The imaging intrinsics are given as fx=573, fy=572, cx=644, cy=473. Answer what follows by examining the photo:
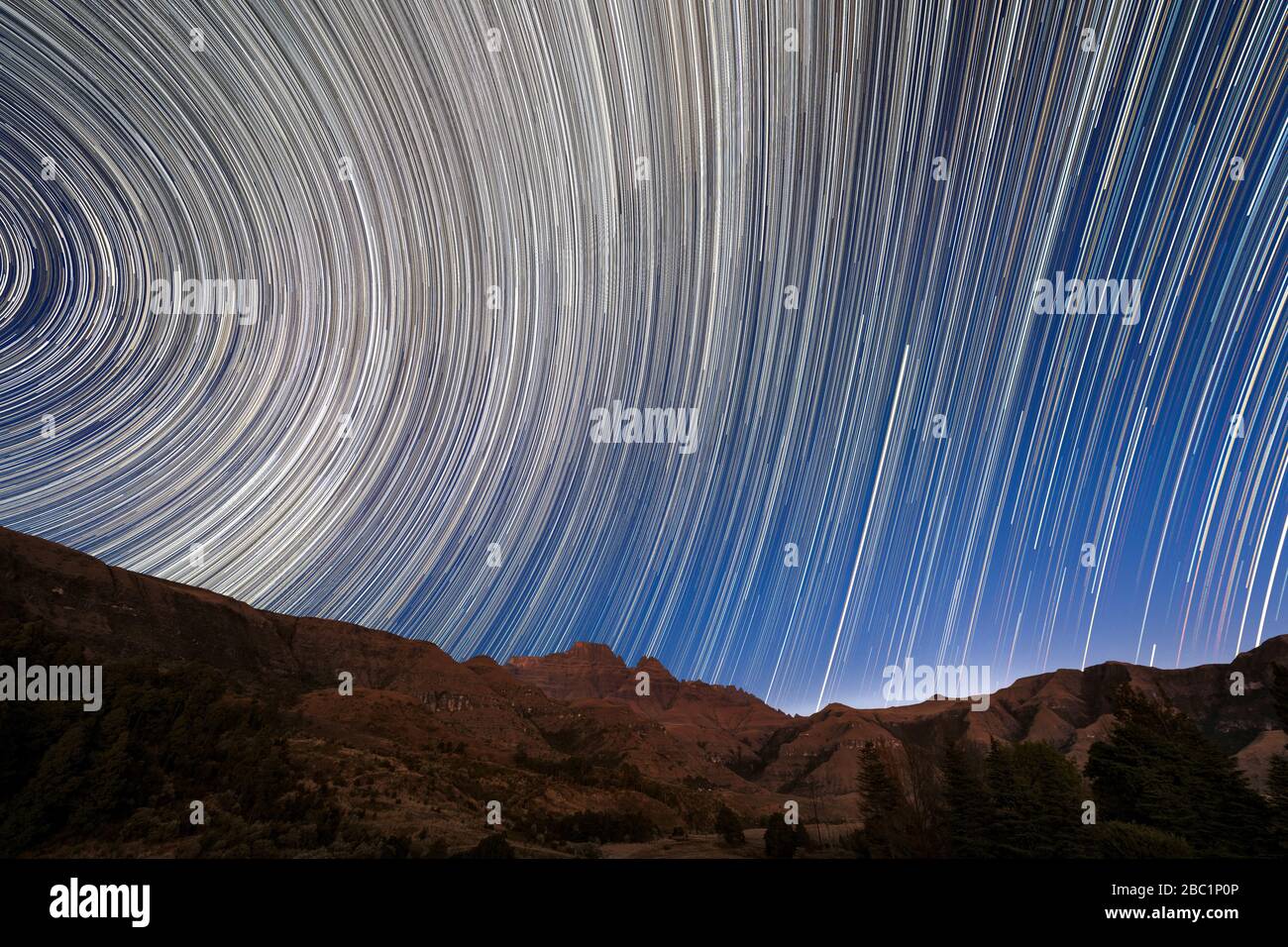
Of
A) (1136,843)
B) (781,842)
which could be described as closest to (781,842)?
(781,842)

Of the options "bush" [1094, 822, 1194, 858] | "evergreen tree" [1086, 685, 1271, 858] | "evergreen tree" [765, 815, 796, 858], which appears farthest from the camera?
"evergreen tree" [765, 815, 796, 858]

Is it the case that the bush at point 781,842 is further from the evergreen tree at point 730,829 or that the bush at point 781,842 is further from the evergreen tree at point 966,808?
the evergreen tree at point 966,808

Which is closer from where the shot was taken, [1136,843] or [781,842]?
[1136,843]

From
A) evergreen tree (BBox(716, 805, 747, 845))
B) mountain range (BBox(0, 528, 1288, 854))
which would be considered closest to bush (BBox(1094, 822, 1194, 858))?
mountain range (BBox(0, 528, 1288, 854))

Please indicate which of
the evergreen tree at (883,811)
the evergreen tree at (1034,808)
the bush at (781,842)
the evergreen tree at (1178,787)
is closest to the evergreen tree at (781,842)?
the bush at (781,842)

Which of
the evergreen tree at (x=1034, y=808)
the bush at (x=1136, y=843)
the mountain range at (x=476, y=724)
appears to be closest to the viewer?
the bush at (x=1136, y=843)

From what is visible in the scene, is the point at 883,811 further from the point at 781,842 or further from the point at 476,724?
the point at 476,724

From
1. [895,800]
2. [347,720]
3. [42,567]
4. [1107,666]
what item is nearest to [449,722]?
[347,720]

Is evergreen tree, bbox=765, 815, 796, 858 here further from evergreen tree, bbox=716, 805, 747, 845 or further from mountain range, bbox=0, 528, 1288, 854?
mountain range, bbox=0, 528, 1288, 854

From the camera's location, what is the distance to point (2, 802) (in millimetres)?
17172
